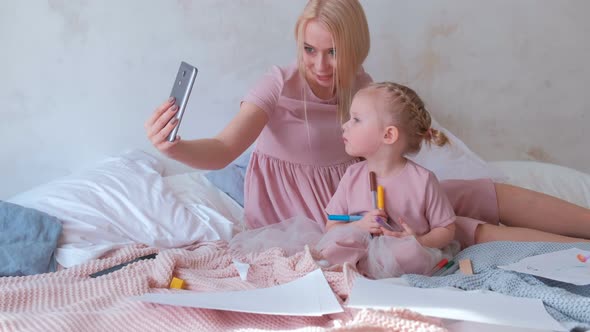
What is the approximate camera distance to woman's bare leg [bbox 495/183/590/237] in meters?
1.59

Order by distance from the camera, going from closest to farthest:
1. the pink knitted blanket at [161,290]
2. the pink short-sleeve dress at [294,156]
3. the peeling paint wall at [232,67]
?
the pink knitted blanket at [161,290], the pink short-sleeve dress at [294,156], the peeling paint wall at [232,67]

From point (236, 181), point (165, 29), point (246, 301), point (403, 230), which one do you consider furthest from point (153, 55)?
point (246, 301)

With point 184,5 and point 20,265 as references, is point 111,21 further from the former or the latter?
point 20,265

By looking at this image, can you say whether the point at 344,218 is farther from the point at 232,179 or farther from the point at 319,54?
the point at 232,179

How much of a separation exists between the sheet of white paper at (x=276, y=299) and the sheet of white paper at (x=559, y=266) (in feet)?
1.23

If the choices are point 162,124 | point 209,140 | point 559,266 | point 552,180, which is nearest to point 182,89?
point 162,124

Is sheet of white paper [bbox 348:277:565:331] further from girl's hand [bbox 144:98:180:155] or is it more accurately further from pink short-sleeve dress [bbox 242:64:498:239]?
pink short-sleeve dress [bbox 242:64:498:239]

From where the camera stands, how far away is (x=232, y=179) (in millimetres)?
1955

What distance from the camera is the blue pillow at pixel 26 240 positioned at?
145 centimetres

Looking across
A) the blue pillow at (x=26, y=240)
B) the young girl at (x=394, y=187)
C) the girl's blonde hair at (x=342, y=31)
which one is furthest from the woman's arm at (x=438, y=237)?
the blue pillow at (x=26, y=240)

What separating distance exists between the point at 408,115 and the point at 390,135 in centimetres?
6

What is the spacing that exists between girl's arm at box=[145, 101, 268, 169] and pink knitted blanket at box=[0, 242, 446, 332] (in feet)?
0.64

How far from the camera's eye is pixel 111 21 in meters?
2.05

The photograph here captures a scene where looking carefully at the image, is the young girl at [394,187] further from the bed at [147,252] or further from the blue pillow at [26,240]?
the blue pillow at [26,240]
